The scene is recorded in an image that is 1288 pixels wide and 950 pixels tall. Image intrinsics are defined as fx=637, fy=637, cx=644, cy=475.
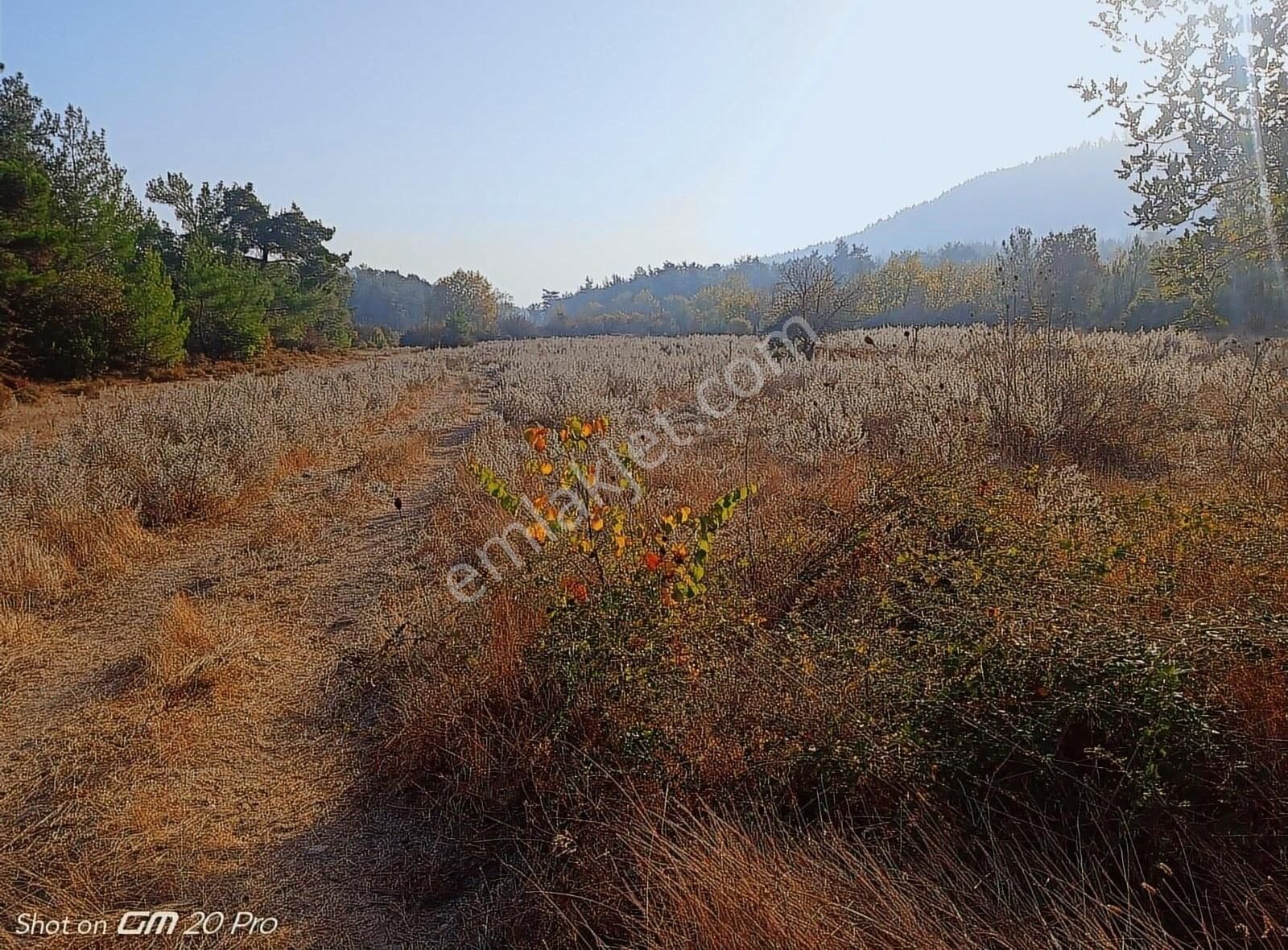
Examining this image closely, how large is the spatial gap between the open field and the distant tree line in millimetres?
14938

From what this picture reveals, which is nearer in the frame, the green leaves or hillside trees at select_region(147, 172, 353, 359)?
the green leaves

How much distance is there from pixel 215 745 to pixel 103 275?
67.9 feet

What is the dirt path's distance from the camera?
2363 millimetres

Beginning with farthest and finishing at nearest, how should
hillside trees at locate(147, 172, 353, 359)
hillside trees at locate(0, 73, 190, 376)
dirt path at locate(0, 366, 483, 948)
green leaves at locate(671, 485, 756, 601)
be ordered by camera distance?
hillside trees at locate(147, 172, 353, 359)
hillside trees at locate(0, 73, 190, 376)
green leaves at locate(671, 485, 756, 601)
dirt path at locate(0, 366, 483, 948)

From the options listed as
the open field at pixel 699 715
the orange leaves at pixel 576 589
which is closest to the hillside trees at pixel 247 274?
the open field at pixel 699 715

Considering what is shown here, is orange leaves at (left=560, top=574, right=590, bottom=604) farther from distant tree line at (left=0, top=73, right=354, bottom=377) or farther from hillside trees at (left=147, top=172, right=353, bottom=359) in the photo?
hillside trees at (left=147, top=172, right=353, bottom=359)

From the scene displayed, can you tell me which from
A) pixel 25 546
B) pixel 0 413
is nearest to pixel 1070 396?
pixel 25 546

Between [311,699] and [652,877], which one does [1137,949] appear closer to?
[652,877]

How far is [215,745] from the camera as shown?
321cm

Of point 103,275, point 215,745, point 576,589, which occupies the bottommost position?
point 215,745

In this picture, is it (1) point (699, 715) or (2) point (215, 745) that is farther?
(2) point (215, 745)

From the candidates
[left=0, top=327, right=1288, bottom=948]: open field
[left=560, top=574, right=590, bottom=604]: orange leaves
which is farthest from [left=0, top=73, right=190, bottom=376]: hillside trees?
[left=560, top=574, right=590, bottom=604]: orange leaves

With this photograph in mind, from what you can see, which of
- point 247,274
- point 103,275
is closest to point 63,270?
point 103,275

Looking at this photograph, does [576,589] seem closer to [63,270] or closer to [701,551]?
[701,551]
